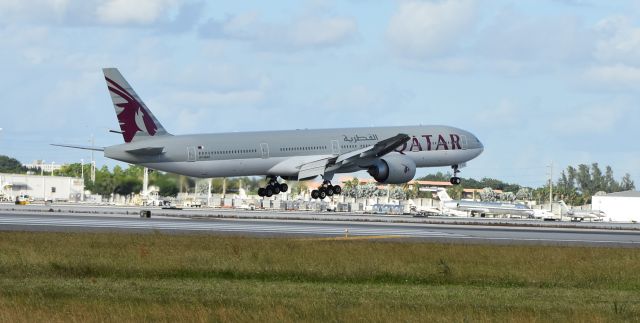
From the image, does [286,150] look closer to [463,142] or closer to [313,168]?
[313,168]

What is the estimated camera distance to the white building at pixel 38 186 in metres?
167

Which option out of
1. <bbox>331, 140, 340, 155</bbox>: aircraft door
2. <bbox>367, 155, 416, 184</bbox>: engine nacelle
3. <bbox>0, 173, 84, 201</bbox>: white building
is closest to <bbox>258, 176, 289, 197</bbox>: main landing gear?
<bbox>331, 140, 340, 155</bbox>: aircraft door

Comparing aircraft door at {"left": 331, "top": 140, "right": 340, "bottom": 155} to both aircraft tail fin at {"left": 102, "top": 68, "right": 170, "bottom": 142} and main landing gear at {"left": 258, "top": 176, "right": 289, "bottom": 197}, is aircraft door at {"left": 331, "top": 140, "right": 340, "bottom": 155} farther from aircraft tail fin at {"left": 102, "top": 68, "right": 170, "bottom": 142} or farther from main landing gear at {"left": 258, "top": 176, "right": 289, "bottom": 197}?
aircraft tail fin at {"left": 102, "top": 68, "right": 170, "bottom": 142}

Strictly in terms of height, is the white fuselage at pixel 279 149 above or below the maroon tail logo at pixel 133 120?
below

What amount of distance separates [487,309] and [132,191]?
65582 mm

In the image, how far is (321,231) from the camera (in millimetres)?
67938

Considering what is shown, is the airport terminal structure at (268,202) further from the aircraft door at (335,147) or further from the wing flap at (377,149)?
the wing flap at (377,149)

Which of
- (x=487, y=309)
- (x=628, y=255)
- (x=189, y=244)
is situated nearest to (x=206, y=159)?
(x=189, y=244)

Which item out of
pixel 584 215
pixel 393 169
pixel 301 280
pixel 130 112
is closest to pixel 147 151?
pixel 130 112

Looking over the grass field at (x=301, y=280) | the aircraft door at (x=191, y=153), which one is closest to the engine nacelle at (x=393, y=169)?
the aircraft door at (x=191, y=153)

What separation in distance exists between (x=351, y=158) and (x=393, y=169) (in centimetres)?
338

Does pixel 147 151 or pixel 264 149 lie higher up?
pixel 264 149

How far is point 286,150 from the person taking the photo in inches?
3150

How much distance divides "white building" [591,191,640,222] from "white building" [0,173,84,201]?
231 ft
